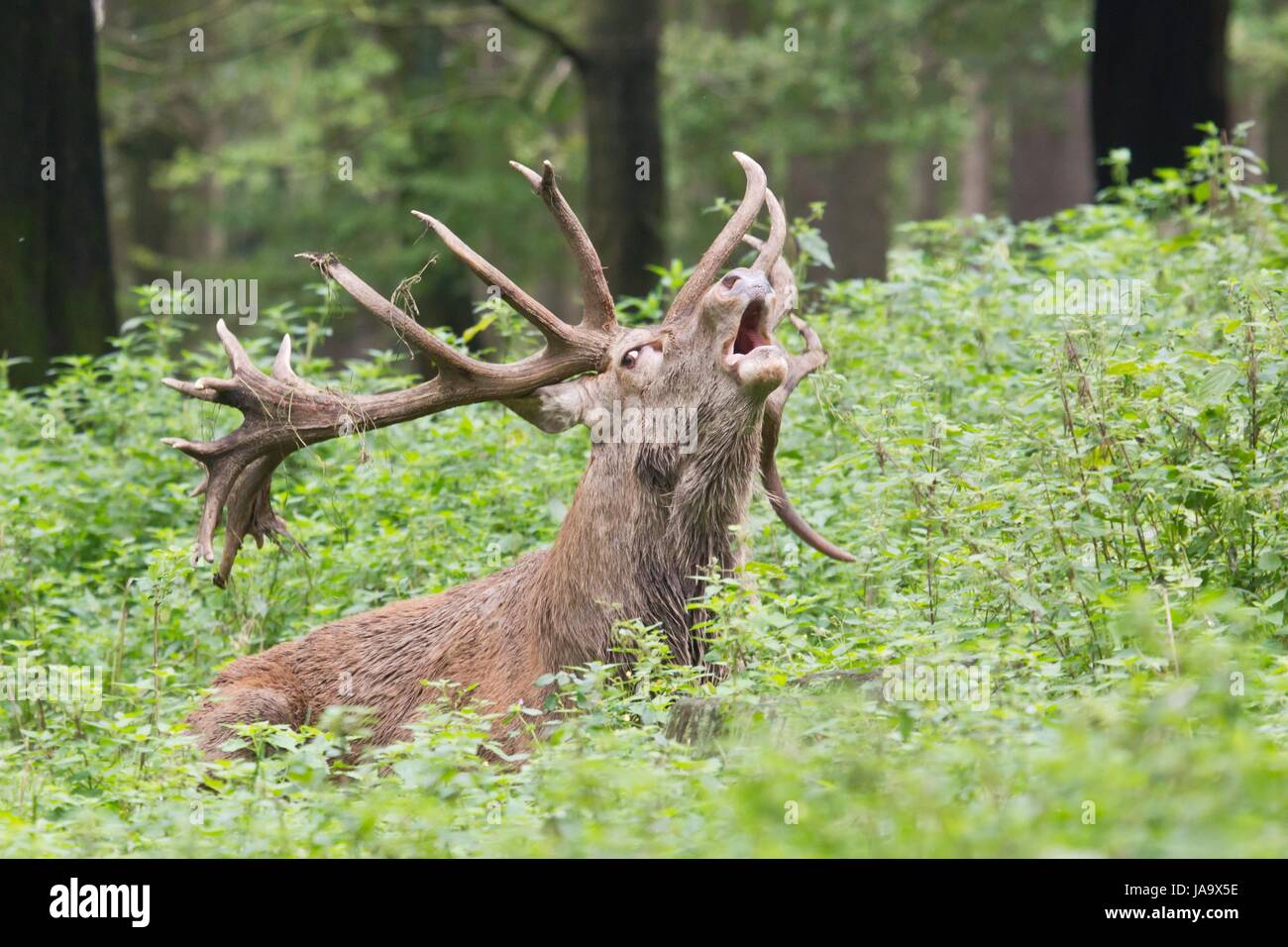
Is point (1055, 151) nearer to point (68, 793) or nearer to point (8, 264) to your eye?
point (8, 264)

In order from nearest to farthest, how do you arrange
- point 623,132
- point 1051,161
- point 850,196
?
point 623,132 → point 850,196 → point 1051,161

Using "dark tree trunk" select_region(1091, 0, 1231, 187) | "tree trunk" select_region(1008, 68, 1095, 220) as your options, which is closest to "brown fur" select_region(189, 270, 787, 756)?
"dark tree trunk" select_region(1091, 0, 1231, 187)

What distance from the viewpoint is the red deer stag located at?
6961mm

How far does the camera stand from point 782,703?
Result: 5.12 m

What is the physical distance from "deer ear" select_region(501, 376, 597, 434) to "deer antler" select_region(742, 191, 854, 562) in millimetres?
768

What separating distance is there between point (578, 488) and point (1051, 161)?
23134 millimetres

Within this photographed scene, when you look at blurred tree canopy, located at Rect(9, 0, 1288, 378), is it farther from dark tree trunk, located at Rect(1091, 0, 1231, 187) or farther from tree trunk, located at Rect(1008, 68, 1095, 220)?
dark tree trunk, located at Rect(1091, 0, 1231, 187)

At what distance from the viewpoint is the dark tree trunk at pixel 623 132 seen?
1650 centimetres

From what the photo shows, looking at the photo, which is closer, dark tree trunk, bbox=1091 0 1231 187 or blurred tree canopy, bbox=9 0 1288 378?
dark tree trunk, bbox=1091 0 1231 187

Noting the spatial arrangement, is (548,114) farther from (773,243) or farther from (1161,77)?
(773,243)

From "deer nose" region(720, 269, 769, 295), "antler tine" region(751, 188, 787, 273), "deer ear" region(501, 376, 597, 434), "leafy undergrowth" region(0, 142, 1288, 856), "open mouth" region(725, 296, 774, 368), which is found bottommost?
"leafy undergrowth" region(0, 142, 1288, 856)

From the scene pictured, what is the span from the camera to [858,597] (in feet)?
25.0

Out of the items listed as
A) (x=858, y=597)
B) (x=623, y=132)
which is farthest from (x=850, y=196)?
(x=858, y=597)
